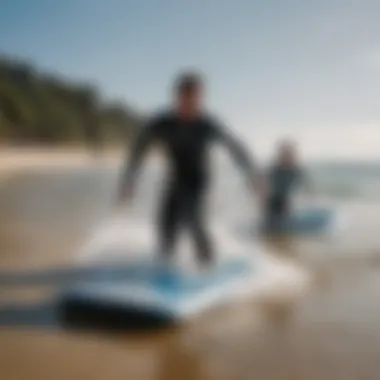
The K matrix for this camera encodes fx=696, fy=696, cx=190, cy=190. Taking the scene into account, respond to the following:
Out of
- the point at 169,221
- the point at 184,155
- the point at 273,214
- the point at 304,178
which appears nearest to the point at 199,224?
the point at 169,221

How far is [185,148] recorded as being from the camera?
246cm

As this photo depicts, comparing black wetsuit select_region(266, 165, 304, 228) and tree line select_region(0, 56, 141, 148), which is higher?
tree line select_region(0, 56, 141, 148)

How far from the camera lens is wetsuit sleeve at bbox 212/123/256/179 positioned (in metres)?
2.44

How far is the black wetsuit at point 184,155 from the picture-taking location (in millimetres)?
2432

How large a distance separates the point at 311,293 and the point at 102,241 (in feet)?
3.00

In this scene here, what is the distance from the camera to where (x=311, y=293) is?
277cm

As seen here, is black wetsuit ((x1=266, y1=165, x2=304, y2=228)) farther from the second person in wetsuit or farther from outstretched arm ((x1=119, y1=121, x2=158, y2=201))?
outstretched arm ((x1=119, y1=121, x2=158, y2=201))

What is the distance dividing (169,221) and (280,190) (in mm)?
1587

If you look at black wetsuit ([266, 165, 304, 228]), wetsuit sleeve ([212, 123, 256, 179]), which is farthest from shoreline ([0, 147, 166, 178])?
black wetsuit ([266, 165, 304, 228])

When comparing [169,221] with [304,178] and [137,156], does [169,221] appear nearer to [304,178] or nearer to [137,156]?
[137,156]

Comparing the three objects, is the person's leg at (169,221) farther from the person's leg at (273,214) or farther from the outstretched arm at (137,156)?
the person's leg at (273,214)

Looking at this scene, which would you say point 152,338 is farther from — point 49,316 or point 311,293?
point 311,293

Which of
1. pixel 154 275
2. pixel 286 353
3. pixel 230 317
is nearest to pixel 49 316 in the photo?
pixel 154 275

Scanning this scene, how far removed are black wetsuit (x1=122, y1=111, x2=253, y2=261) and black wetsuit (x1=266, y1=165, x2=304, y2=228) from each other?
1227 millimetres
